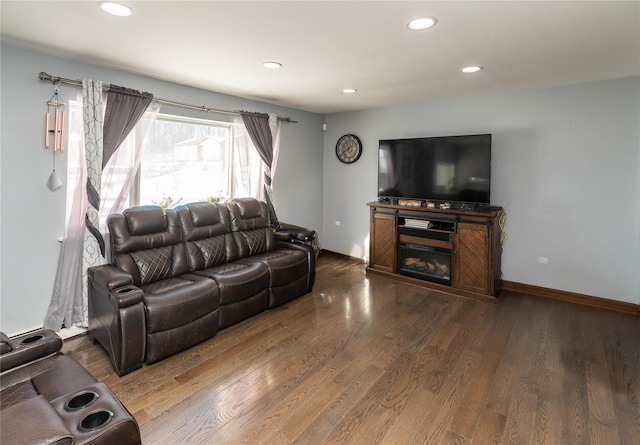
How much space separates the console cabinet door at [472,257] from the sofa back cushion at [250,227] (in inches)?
90.1

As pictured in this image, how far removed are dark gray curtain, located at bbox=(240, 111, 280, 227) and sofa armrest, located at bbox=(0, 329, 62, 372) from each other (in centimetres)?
301

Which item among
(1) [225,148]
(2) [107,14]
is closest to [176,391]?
(2) [107,14]

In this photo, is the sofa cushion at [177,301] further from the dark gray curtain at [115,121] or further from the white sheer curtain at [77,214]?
the dark gray curtain at [115,121]

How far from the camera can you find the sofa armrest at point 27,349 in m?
1.66

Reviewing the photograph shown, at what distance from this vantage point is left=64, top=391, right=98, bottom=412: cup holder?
51.0 inches

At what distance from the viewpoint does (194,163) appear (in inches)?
163

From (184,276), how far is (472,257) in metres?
3.23

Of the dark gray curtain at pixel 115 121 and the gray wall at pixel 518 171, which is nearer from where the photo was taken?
the gray wall at pixel 518 171

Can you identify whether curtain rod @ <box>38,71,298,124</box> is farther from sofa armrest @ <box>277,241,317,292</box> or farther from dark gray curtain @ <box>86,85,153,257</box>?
sofa armrest @ <box>277,241,317,292</box>

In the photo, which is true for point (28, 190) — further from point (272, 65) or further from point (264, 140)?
point (264, 140)

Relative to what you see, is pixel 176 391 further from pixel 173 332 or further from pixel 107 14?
pixel 107 14

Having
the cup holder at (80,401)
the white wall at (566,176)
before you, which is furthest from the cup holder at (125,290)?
the white wall at (566,176)

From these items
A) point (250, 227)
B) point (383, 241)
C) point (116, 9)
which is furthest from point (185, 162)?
point (383, 241)

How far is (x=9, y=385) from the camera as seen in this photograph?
155 cm
